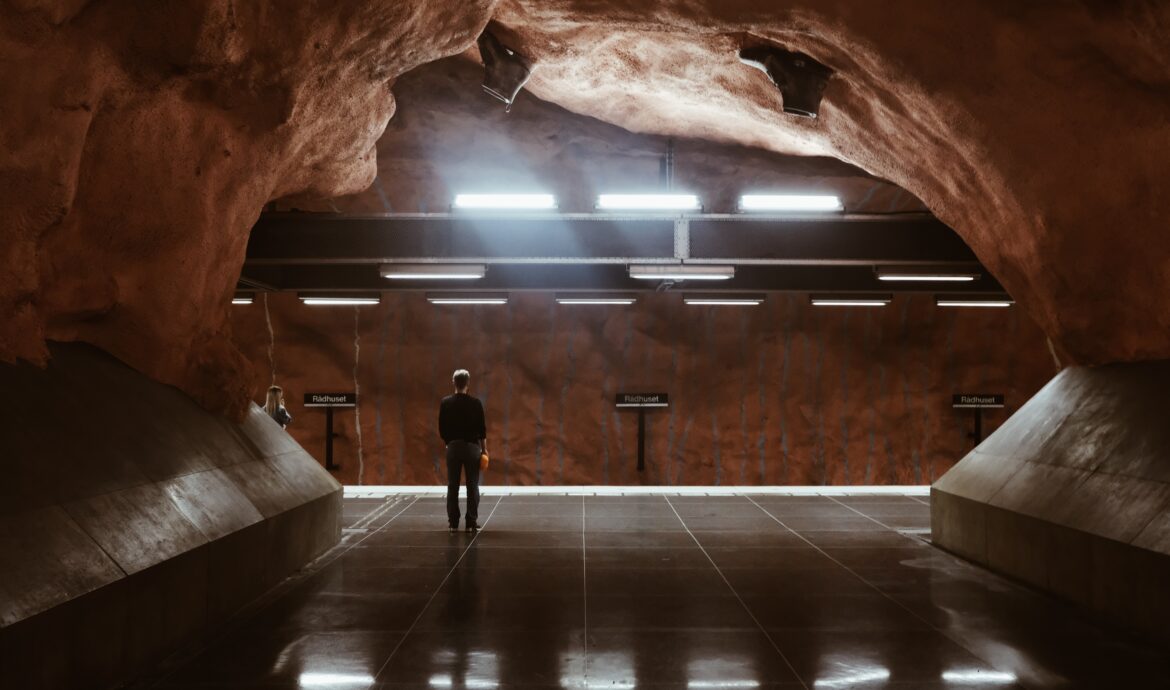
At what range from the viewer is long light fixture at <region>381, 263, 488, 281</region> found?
941cm

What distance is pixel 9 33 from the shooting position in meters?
3.96

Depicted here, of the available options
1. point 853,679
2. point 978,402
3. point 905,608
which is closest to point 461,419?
point 905,608

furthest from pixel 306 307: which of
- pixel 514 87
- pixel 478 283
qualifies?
pixel 514 87

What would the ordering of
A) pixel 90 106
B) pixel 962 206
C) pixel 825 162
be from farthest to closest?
pixel 825 162
pixel 962 206
pixel 90 106

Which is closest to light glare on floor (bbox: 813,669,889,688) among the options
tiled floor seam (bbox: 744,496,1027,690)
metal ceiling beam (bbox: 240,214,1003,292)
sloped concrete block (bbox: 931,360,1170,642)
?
tiled floor seam (bbox: 744,496,1027,690)

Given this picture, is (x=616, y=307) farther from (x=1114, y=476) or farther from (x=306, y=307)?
(x=1114, y=476)

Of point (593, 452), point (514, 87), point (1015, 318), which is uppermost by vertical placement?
point (514, 87)

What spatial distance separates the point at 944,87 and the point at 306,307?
45.1 ft

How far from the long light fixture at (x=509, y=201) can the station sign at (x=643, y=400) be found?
747cm

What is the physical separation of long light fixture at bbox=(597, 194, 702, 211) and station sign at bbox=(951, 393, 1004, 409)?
403 inches

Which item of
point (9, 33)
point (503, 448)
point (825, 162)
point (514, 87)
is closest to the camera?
point (9, 33)

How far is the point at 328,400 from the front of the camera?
15812 millimetres

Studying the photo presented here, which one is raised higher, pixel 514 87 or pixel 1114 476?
pixel 514 87

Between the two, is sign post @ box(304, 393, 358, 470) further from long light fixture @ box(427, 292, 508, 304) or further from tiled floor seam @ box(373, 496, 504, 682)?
tiled floor seam @ box(373, 496, 504, 682)
